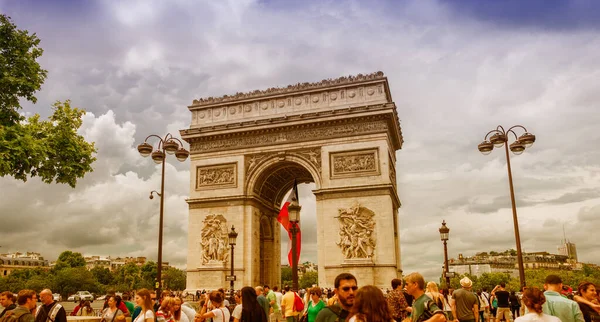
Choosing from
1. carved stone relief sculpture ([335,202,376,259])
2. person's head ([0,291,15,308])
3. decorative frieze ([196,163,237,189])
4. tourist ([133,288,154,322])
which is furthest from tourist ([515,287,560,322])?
decorative frieze ([196,163,237,189])

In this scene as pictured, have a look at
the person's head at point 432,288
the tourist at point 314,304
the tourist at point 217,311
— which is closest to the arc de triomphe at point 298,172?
the tourist at point 314,304

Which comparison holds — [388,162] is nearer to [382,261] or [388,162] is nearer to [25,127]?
[382,261]

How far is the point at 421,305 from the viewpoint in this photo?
5.00 metres

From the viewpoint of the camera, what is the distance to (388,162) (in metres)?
29.0

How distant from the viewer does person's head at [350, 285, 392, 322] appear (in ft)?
12.4

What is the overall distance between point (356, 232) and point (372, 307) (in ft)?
80.8

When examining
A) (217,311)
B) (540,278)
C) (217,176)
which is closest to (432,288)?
(217,311)

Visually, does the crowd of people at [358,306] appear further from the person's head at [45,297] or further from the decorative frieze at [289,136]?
the decorative frieze at [289,136]

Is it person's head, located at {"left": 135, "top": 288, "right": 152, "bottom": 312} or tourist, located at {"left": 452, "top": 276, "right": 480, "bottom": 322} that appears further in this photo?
tourist, located at {"left": 452, "top": 276, "right": 480, "bottom": 322}

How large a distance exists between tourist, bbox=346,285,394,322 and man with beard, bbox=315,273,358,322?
1.88ft

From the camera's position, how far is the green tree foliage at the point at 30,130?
41.3 ft

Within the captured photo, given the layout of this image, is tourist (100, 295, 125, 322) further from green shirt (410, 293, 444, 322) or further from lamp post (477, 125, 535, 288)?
lamp post (477, 125, 535, 288)

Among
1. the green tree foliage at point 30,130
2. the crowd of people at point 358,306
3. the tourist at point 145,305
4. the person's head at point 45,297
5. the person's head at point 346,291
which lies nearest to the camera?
the crowd of people at point 358,306

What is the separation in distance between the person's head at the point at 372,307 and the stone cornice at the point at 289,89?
90.8ft
